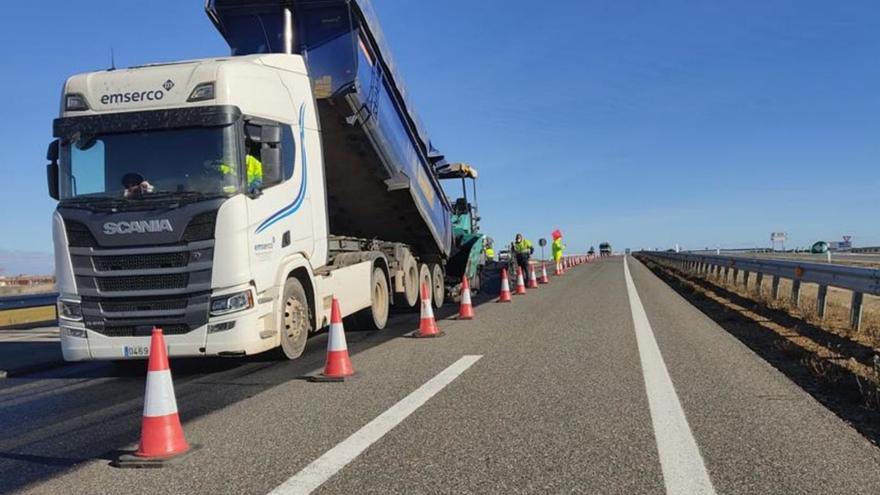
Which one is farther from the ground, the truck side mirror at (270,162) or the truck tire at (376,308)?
the truck side mirror at (270,162)

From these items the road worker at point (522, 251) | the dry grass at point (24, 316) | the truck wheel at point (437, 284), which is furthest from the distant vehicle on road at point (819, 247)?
the dry grass at point (24, 316)

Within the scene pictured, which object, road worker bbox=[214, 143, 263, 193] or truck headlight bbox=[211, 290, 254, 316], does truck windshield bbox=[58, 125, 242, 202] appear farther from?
truck headlight bbox=[211, 290, 254, 316]

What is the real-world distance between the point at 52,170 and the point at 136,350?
7.06 ft

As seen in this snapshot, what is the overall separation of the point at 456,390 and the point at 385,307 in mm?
5607

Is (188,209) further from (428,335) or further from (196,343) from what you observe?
(428,335)

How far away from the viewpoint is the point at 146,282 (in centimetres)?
694

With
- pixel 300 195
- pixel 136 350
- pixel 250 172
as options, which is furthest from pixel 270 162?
pixel 136 350

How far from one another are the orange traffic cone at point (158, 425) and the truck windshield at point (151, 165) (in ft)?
8.54

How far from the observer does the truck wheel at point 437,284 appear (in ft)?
49.1

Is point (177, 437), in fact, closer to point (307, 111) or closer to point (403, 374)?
point (403, 374)

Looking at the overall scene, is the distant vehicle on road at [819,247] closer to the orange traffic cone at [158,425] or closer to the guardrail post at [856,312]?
the guardrail post at [856,312]

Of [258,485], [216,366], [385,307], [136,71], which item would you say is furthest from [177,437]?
[385,307]

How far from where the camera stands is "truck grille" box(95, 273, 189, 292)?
689 centimetres

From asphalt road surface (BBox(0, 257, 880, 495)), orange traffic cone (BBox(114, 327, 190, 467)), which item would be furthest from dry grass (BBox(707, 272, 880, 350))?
orange traffic cone (BBox(114, 327, 190, 467))
